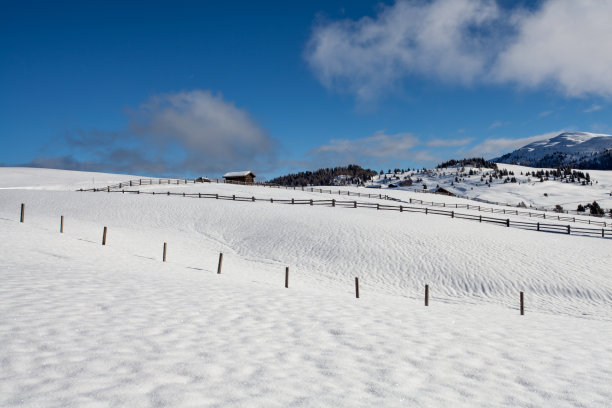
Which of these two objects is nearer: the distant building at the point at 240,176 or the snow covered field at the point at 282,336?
the snow covered field at the point at 282,336

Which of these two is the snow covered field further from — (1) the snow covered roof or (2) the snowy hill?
(2) the snowy hill

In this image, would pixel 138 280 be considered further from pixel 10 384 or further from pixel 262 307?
pixel 10 384

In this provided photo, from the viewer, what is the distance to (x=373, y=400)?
176 inches

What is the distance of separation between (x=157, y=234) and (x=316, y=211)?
750 inches

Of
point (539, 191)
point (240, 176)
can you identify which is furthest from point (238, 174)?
point (539, 191)

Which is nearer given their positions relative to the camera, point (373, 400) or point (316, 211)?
point (373, 400)

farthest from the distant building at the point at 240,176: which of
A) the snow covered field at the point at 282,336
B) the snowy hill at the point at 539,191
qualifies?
the snow covered field at the point at 282,336

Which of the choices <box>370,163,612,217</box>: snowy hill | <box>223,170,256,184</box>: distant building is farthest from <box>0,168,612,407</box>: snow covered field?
<box>370,163,612,217</box>: snowy hill

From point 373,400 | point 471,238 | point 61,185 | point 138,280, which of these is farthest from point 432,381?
point 61,185

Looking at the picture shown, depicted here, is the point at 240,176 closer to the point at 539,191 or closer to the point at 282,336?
the point at 282,336

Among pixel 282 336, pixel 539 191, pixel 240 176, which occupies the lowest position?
pixel 282 336

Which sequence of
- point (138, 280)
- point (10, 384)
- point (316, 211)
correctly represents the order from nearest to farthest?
point (10, 384), point (138, 280), point (316, 211)

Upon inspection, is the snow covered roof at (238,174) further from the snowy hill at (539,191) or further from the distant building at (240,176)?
the snowy hill at (539,191)

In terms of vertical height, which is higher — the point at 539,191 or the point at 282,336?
the point at 539,191
